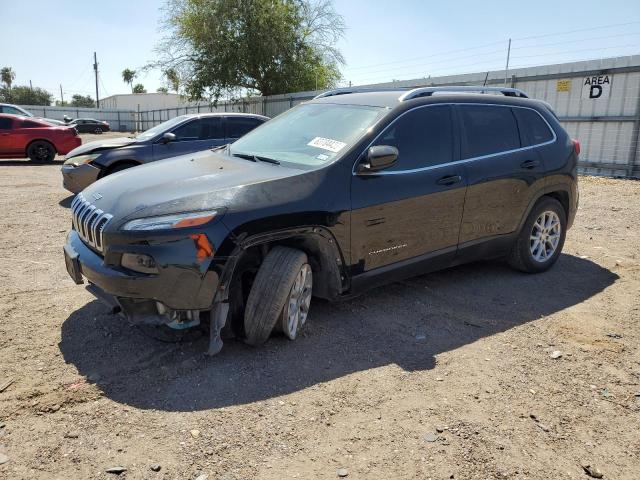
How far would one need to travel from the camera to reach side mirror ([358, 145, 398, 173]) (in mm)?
3676

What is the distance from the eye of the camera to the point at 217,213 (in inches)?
124

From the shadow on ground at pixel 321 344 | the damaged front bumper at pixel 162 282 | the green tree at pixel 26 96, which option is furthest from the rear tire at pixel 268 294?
the green tree at pixel 26 96

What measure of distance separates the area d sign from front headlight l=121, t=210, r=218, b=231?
480 inches

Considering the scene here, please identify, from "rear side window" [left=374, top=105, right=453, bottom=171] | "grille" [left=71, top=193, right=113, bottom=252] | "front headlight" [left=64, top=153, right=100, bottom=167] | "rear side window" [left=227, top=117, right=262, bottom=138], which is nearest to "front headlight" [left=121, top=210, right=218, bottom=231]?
"grille" [left=71, top=193, right=113, bottom=252]

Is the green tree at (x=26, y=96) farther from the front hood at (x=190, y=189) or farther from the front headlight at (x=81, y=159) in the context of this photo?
the front hood at (x=190, y=189)

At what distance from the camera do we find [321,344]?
3.66 m

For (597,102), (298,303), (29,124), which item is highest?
(597,102)

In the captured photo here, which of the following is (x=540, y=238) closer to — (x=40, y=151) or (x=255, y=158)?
(x=255, y=158)

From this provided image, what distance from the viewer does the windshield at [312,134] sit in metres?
3.87

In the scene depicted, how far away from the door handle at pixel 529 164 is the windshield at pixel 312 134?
168 centimetres

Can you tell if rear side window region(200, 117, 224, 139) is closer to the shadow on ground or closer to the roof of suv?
the roof of suv

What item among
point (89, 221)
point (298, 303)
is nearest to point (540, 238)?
point (298, 303)

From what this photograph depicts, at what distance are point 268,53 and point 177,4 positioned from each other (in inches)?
244

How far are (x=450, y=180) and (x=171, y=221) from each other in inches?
92.1
